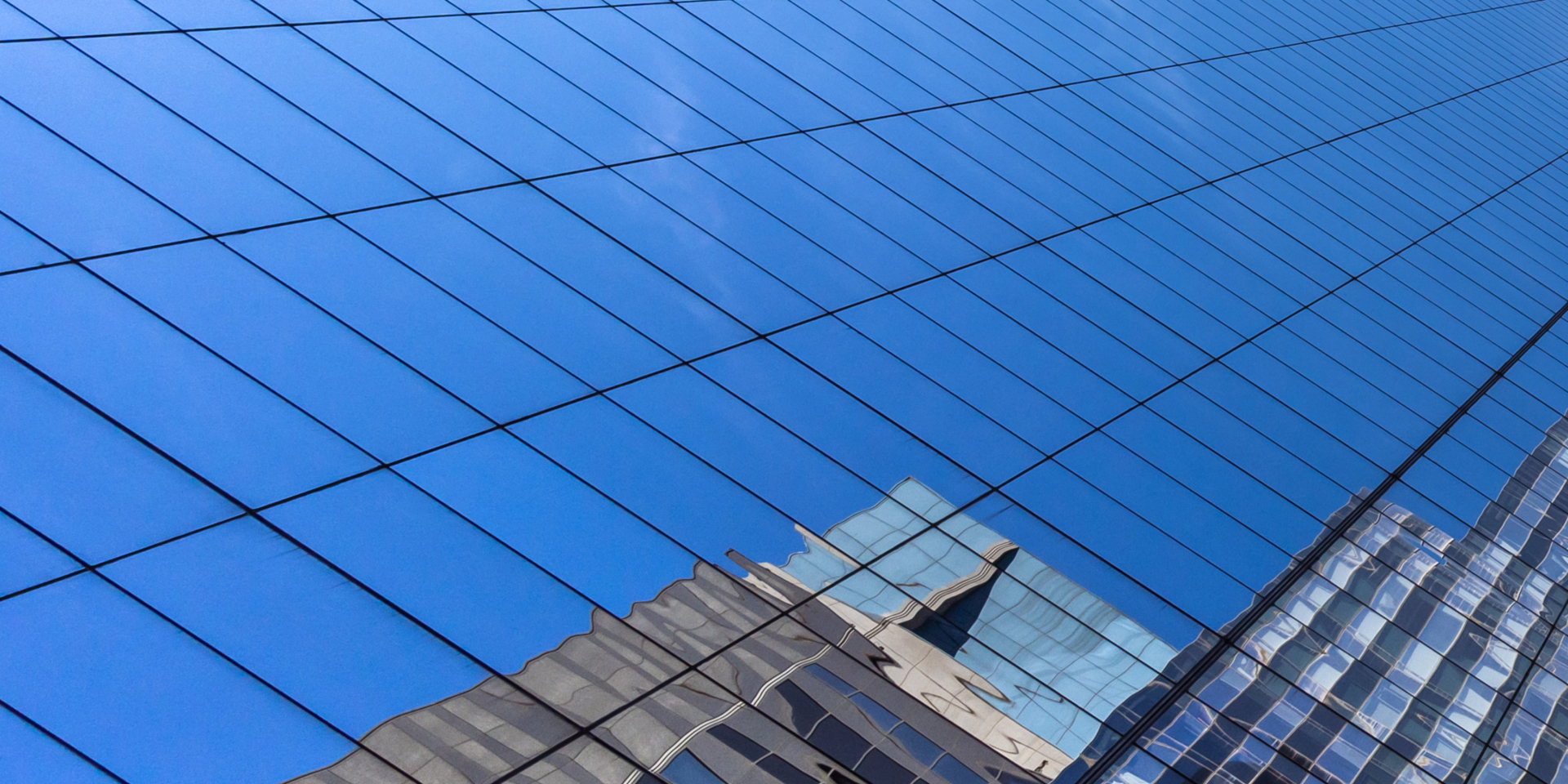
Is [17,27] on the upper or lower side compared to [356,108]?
upper

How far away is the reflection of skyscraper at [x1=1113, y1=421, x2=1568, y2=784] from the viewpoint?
1141cm

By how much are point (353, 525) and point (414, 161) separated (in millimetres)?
5387

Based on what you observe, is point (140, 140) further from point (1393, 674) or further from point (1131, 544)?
point (1393, 674)

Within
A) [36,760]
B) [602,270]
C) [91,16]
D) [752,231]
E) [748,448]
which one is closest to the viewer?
[36,760]

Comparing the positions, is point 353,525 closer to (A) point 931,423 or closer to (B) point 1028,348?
(A) point 931,423

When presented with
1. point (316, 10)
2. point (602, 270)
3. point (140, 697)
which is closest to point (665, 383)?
point (602, 270)

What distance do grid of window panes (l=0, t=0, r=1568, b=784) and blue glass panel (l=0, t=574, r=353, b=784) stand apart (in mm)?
25

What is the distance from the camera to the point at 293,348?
9438 mm

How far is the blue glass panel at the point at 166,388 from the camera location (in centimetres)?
812

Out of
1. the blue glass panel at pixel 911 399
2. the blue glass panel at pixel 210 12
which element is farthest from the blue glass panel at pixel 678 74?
the blue glass panel at pixel 210 12

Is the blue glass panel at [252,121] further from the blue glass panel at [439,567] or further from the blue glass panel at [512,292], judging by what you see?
the blue glass panel at [439,567]

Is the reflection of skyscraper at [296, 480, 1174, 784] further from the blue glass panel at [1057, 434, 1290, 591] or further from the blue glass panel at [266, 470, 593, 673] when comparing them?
the blue glass panel at [1057, 434, 1290, 591]

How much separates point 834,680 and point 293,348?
514 centimetres

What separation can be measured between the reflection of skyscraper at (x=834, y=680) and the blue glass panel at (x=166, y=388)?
2188 millimetres
